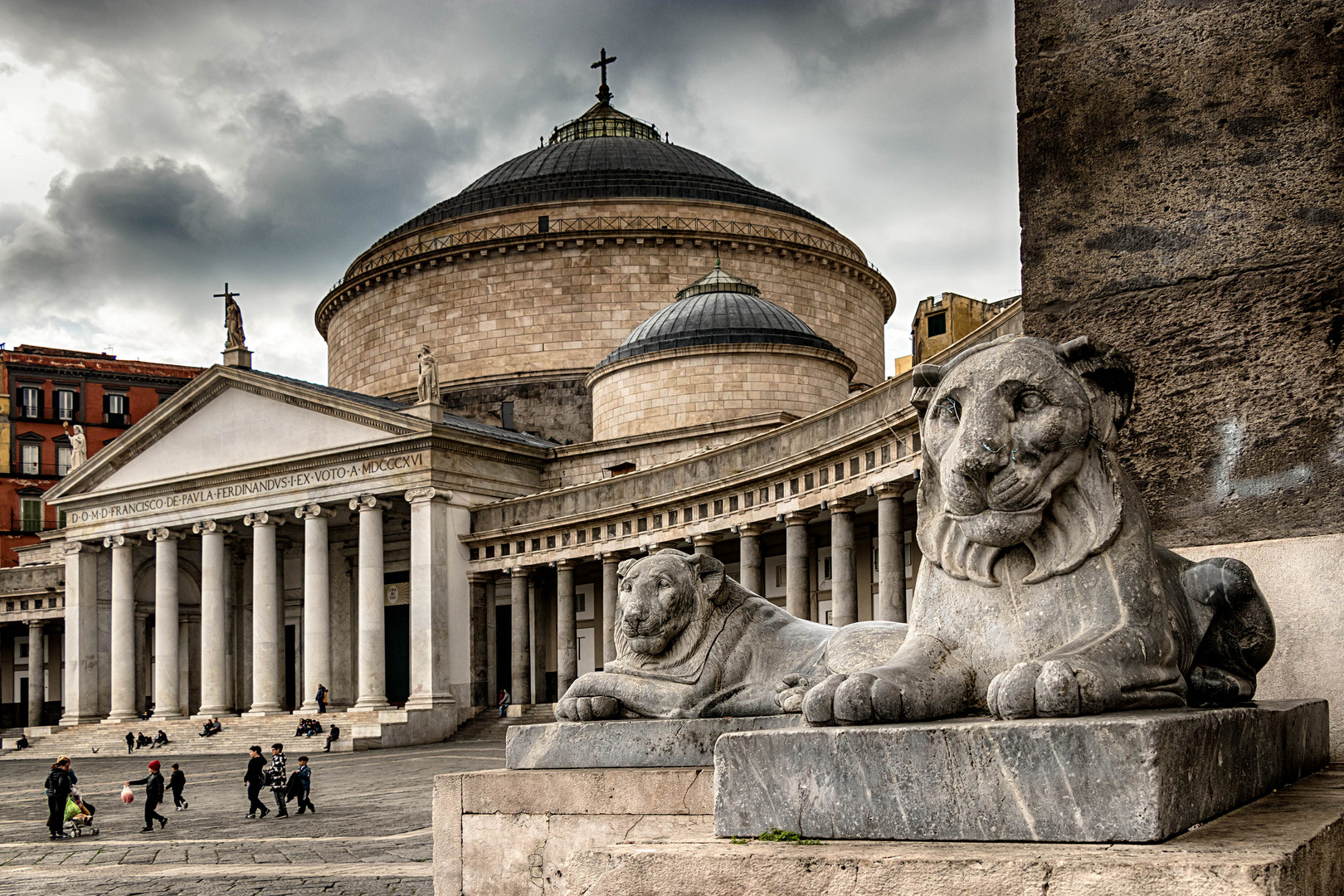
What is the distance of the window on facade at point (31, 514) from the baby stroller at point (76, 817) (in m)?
63.0

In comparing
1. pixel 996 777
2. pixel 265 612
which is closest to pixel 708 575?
pixel 996 777

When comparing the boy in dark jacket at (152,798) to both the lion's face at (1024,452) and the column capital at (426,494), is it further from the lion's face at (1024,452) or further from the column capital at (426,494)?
the column capital at (426,494)

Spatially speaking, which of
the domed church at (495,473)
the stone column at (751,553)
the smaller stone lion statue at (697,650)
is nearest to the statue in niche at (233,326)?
the domed church at (495,473)

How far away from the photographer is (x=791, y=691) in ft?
20.6

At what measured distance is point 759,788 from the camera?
4219mm

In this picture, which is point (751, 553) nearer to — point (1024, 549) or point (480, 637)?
point (480, 637)

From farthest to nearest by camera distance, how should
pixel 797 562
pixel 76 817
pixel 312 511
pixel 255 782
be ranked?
pixel 312 511, pixel 797 562, pixel 255 782, pixel 76 817

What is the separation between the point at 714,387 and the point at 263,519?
16.1 m

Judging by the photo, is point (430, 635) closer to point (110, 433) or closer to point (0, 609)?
→ point (0, 609)

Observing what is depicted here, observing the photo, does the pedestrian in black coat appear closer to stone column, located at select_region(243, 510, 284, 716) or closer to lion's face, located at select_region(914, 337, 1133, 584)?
lion's face, located at select_region(914, 337, 1133, 584)

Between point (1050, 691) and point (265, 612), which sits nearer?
point (1050, 691)

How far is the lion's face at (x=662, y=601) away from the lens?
266 inches

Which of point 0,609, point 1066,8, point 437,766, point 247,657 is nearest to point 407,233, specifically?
point 247,657

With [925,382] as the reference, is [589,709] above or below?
below
